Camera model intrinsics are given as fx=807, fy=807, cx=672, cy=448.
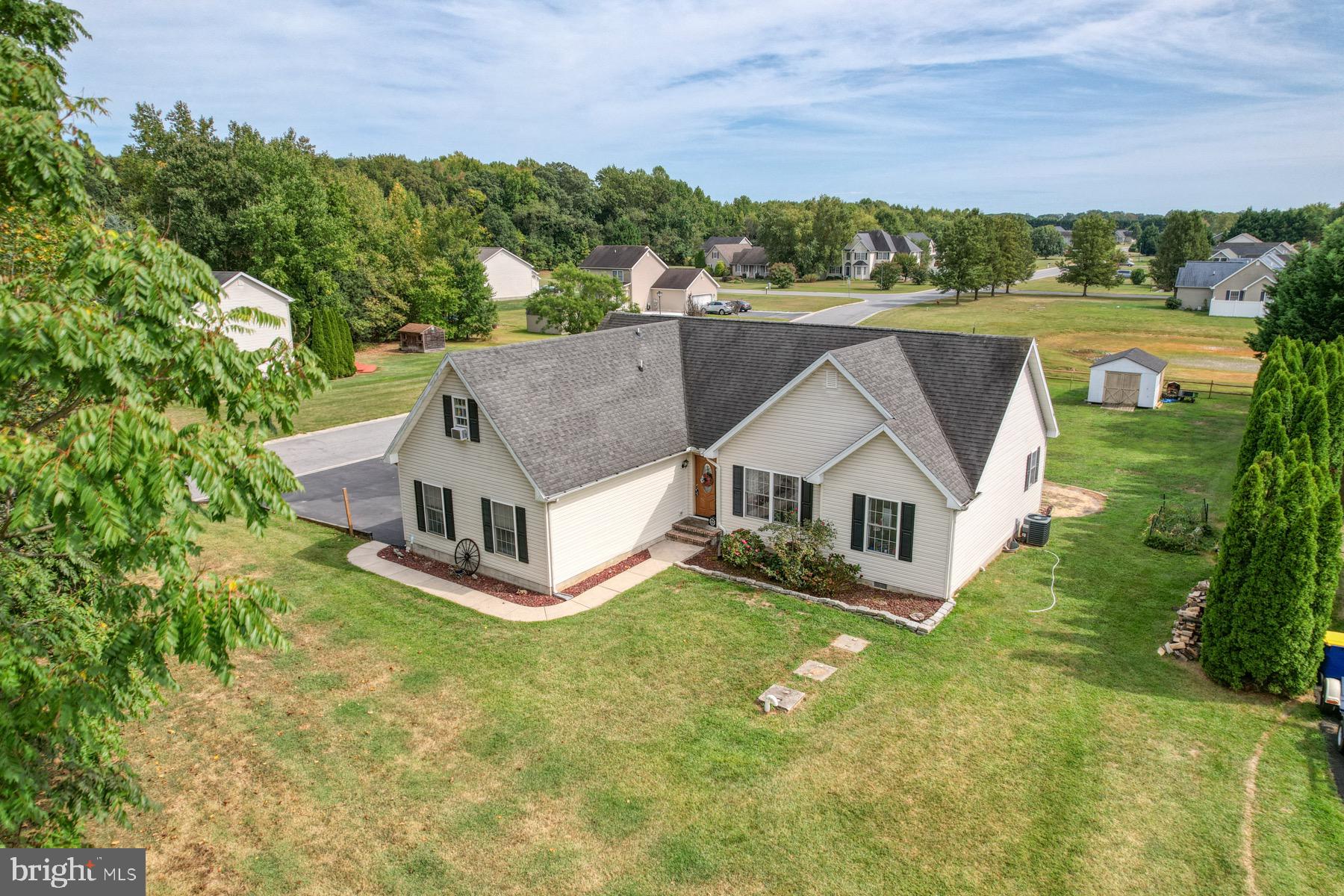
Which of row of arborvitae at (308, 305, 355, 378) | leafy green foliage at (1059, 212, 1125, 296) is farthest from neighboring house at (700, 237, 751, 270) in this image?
row of arborvitae at (308, 305, 355, 378)

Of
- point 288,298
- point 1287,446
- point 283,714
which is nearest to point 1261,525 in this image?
point 1287,446

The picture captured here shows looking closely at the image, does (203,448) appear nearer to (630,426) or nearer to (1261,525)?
(630,426)

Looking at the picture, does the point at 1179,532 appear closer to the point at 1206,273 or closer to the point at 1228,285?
the point at 1228,285

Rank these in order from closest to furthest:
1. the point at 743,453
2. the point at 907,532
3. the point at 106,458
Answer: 1. the point at 106,458
2. the point at 907,532
3. the point at 743,453

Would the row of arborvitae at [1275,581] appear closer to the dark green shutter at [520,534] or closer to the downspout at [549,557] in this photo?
the downspout at [549,557]

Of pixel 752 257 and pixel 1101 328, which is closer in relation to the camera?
pixel 1101 328

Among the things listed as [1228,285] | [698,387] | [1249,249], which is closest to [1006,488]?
[698,387]

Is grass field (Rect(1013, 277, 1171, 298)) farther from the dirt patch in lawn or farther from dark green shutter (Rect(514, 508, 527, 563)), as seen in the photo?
dark green shutter (Rect(514, 508, 527, 563))
